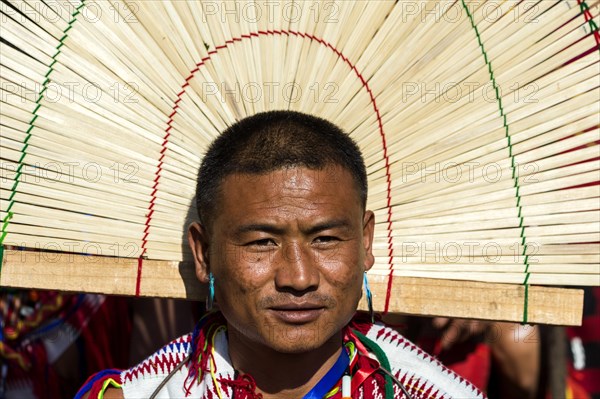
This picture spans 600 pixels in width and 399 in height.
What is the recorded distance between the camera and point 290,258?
2.21m

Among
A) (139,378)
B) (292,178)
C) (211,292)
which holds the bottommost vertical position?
(139,378)

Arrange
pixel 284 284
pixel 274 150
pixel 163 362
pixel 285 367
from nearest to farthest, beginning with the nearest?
pixel 284 284 < pixel 274 150 < pixel 285 367 < pixel 163 362

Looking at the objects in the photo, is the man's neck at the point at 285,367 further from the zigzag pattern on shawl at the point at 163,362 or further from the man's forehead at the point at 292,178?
the man's forehead at the point at 292,178

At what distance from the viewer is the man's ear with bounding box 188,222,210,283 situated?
2.43 metres

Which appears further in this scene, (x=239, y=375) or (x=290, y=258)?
(x=239, y=375)

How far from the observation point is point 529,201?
8.18 ft

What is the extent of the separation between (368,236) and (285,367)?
0.41 metres

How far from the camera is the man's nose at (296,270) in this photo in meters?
2.18

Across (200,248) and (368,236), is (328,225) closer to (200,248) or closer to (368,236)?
(368,236)

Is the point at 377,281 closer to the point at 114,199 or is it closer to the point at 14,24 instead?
the point at 114,199

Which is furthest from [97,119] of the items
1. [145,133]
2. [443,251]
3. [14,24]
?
[443,251]

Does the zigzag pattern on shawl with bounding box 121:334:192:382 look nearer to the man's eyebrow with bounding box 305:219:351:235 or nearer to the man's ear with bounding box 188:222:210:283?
the man's ear with bounding box 188:222:210:283

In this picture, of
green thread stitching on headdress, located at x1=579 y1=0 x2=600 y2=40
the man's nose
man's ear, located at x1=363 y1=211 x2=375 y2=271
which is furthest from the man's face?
green thread stitching on headdress, located at x1=579 y1=0 x2=600 y2=40

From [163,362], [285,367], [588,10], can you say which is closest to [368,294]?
[285,367]
